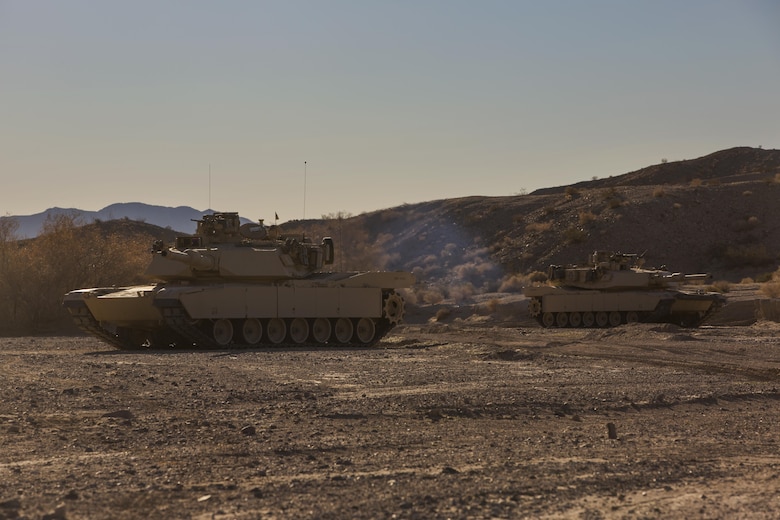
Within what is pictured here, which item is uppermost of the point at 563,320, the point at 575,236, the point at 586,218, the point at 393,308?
the point at 586,218

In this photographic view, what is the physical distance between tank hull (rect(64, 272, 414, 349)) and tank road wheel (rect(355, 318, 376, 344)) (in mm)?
24

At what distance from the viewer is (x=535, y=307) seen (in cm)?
3897

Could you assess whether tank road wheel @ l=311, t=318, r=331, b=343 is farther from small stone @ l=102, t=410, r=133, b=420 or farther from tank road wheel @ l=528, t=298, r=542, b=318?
small stone @ l=102, t=410, r=133, b=420

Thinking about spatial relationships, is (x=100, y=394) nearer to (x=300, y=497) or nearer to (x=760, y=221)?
(x=300, y=497)

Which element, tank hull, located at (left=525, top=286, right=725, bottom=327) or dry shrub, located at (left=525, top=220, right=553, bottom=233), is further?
dry shrub, located at (left=525, top=220, right=553, bottom=233)

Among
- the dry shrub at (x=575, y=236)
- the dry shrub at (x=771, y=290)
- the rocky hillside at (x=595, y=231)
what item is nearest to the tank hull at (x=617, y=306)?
the dry shrub at (x=771, y=290)

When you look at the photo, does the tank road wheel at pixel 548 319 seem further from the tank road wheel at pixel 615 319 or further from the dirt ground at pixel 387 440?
the dirt ground at pixel 387 440

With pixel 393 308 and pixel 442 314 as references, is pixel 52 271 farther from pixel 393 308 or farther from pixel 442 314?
pixel 442 314

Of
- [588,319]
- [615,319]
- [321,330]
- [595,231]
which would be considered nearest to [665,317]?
[615,319]

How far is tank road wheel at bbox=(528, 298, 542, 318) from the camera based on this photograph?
38.8 m

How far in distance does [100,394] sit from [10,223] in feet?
90.8

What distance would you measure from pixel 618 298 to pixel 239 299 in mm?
16301

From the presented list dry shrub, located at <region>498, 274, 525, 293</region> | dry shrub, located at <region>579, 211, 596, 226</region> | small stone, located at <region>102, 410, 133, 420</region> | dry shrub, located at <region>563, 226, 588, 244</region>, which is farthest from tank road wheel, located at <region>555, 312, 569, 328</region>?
dry shrub, located at <region>579, 211, 596, 226</region>

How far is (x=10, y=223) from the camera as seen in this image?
129 ft
